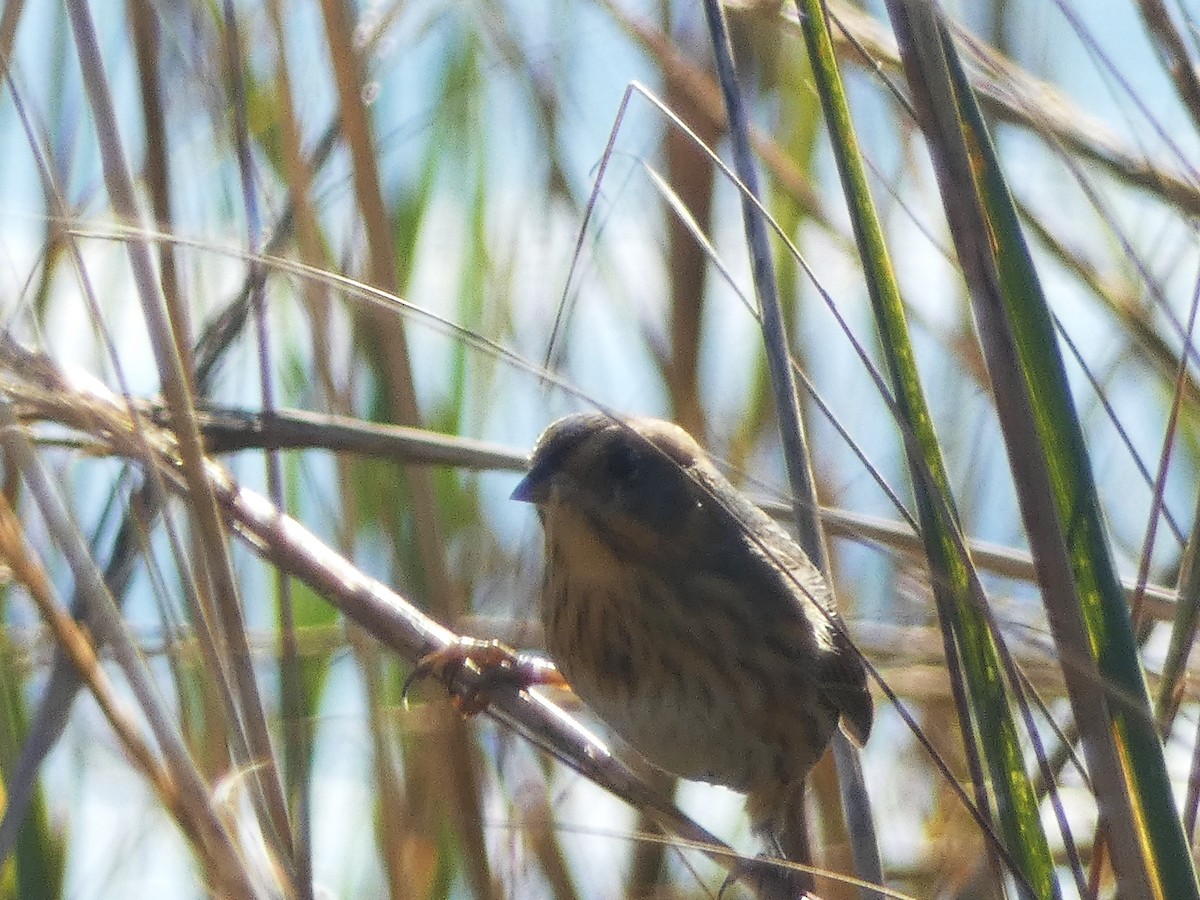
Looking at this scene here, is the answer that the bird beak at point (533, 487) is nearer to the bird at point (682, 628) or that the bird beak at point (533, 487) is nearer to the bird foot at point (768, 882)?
the bird at point (682, 628)

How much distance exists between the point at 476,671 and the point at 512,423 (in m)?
0.48

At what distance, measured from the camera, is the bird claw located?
2277 millimetres

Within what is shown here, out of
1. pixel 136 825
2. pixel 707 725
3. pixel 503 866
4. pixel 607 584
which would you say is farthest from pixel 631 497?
pixel 136 825

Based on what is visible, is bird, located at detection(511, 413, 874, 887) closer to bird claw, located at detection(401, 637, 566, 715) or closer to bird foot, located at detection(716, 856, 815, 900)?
bird claw, located at detection(401, 637, 566, 715)

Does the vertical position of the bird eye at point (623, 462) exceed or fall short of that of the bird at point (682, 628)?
it exceeds it

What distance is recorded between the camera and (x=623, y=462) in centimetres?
244

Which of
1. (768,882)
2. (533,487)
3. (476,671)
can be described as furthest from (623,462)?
(768,882)

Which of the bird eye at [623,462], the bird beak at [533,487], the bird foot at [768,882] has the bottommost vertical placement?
the bird foot at [768,882]

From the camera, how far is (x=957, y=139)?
1.26 meters

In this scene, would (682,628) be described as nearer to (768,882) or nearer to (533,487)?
(533,487)

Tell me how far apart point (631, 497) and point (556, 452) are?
209 millimetres

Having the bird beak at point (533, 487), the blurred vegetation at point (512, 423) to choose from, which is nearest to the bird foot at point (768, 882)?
the blurred vegetation at point (512, 423)

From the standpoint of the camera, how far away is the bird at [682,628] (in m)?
2.46

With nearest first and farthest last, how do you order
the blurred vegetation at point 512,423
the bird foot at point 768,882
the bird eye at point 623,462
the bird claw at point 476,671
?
the blurred vegetation at point 512,423 → the bird foot at point 768,882 → the bird claw at point 476,671 → the bird eye at point 623,462
